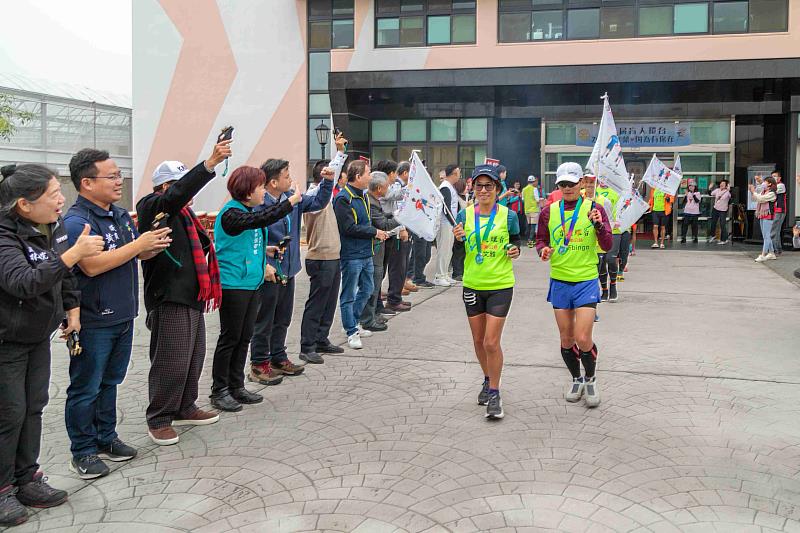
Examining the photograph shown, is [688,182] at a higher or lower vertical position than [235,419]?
higher

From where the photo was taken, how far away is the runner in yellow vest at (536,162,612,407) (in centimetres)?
584

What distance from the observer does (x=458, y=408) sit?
581cm

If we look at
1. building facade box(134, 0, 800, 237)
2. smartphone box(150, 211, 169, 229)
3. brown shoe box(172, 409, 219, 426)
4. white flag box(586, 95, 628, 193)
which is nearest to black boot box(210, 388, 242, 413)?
brown shoe box(172, 409, 219, 426)

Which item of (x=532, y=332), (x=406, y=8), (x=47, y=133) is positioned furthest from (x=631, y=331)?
(x=47, y=133)

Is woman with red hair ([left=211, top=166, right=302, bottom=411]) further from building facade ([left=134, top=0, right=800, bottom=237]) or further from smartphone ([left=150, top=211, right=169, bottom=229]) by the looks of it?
building facade ([left=134, top=0, right=800, bottom=237])

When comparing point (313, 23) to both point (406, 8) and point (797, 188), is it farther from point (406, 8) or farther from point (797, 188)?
point (797, 188)

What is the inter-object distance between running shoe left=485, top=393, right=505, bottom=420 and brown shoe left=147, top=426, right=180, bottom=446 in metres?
2.16

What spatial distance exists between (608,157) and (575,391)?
2.72m

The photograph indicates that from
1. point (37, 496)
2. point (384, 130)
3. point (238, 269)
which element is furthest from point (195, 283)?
point (384, 130)

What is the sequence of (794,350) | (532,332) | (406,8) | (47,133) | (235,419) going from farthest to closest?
(47,133) < (406,8) < (532,332) < (794,350) < (235,419)

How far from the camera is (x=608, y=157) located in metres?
7.61

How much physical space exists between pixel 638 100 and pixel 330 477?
2125cm

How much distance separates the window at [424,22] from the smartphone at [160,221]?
67.3ft

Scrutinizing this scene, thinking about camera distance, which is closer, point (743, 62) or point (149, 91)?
point (743, 62)
